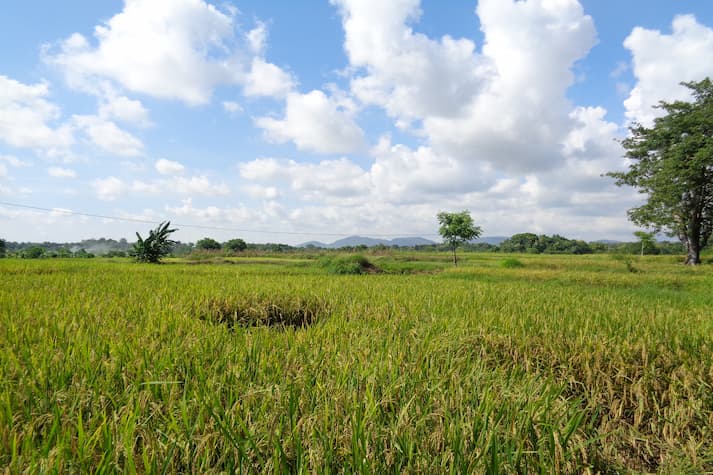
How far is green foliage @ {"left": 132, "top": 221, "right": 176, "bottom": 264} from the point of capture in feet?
65.4

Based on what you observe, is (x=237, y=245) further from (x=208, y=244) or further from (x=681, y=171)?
(x=681, y=171)

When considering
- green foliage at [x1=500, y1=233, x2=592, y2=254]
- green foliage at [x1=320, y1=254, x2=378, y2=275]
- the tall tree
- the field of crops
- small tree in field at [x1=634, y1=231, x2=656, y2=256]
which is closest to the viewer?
the field of crops

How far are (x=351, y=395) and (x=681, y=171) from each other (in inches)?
1195

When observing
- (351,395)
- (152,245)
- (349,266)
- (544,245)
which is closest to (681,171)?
(349,266)

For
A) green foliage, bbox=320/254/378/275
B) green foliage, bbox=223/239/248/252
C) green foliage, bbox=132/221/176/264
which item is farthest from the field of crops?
green foliage, bbox=223/239/248/252

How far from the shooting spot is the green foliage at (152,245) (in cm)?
1994

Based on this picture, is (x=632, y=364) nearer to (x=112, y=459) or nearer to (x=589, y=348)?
(x=589, y=348)

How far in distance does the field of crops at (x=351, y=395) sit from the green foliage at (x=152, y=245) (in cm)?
1810

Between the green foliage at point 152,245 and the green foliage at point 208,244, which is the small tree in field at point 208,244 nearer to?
the green foliage at point 208,244

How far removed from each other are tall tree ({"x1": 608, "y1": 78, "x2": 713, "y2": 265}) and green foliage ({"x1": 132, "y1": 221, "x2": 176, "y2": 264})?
35.0 m

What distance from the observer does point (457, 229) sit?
2641cm

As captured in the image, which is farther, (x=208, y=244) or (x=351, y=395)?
(x=208, y=244)

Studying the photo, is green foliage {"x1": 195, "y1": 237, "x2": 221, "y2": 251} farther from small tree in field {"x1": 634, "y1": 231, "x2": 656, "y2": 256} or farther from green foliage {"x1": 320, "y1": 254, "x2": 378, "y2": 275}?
small tree in field {"x1": 634, "y1": 231, "x2": 656, "y2": 256}

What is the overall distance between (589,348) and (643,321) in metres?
2.03
